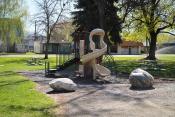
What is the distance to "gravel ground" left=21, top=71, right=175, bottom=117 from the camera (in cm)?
1199

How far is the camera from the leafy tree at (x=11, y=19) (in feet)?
186

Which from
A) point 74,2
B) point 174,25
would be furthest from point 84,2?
point 174,25

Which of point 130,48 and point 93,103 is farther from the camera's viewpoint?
point 130,48

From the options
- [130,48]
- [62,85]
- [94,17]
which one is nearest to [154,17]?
[94,17]

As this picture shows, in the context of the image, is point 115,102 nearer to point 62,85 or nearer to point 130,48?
point 62,85

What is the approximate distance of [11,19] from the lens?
193 feet

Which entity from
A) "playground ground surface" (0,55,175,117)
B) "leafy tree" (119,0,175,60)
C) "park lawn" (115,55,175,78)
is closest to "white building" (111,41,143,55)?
"leafy tree" (119,0,175,60)

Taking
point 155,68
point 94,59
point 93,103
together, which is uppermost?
point 94,59

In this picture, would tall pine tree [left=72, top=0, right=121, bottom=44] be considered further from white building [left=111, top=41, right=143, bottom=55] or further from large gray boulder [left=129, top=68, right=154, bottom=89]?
white building [left=111, top=41, right=143, bottom=55]

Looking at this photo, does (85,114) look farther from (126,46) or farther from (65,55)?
(126,46)

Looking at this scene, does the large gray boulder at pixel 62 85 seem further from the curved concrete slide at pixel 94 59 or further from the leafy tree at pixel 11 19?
the leafy tree at pixel 11 19

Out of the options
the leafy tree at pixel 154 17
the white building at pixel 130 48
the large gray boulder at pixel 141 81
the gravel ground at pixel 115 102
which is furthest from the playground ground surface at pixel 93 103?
the white building at pixel 130 48

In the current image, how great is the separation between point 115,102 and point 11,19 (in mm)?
46469

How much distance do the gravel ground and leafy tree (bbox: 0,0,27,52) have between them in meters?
39.5
